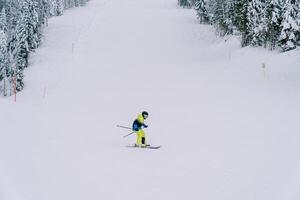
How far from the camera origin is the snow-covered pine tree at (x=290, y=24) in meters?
30.8

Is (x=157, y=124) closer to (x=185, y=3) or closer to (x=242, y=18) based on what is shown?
(x=242, y=18)

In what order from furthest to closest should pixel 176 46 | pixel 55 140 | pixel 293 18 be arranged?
1. pixel 176 46
2. pixel 293 18
3. pixel 55 140

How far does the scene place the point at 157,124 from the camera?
21750 millimetres

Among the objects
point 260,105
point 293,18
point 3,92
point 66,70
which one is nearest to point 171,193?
point 260,105

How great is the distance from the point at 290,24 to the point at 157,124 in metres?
15.2

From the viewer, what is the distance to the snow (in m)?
11.3

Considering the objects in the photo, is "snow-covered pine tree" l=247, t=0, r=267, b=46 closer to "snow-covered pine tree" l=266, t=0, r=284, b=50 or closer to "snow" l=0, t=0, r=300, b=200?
"snow-covered pine tree" l=266, t=0, r=284, b=50

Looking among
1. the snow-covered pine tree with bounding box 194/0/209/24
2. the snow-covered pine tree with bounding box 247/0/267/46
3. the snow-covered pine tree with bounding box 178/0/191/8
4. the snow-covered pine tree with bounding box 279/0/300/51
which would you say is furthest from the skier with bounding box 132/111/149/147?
the snow-covered pine tree with bounding box 178/0/191/8

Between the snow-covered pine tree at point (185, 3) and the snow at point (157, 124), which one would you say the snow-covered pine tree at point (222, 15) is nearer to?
the snow at point (157, 124)

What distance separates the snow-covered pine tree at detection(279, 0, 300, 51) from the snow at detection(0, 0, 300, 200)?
1046 millimetres

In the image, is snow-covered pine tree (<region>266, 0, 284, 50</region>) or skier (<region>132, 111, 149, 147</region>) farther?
snow-covered pine tree (<region>266, 0, 284, 50</region>)

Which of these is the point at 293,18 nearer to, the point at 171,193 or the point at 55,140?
the point at 55,140

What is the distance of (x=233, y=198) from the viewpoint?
10.5 metres

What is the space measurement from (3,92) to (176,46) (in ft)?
70.6
